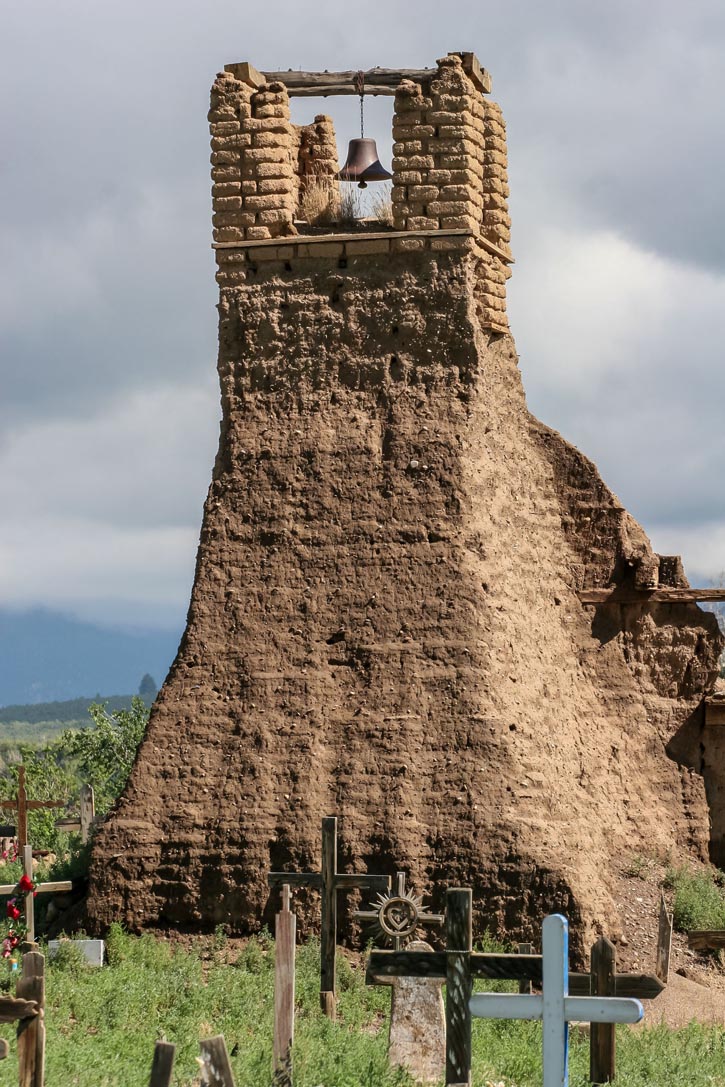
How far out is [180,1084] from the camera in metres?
12.6

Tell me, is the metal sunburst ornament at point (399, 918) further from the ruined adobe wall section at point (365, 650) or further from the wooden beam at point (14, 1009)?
the wooden beam at point (14, 1009)

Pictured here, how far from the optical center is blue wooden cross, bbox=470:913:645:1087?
997 cm

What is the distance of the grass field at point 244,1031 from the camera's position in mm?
12945

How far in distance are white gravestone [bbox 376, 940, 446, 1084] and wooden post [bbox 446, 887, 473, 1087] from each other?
3.23 m

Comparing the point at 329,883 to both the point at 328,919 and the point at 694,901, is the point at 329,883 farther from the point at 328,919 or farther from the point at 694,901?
the point at 694,901

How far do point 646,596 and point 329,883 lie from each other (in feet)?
22.5

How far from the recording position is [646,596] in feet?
72.9

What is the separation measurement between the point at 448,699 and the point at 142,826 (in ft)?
10.8

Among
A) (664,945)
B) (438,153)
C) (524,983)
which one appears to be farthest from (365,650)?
(438,153)

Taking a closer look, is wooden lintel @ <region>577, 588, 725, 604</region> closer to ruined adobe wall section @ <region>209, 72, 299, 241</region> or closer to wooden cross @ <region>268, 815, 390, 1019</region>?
ruined adobe wall section @ <region>209, 72, 299, 241</region>

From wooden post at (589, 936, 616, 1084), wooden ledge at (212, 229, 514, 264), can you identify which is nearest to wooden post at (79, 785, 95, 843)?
wooden ledge at (212, 229, 514, 264)

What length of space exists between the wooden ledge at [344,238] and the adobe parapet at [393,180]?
0.4 inches

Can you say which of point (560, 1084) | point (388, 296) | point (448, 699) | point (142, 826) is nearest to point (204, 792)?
point (142, 826)

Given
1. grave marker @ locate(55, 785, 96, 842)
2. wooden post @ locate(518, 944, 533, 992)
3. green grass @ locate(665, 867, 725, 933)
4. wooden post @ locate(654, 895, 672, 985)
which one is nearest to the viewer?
wooden post @ locate(518, 944, 533, 992)
